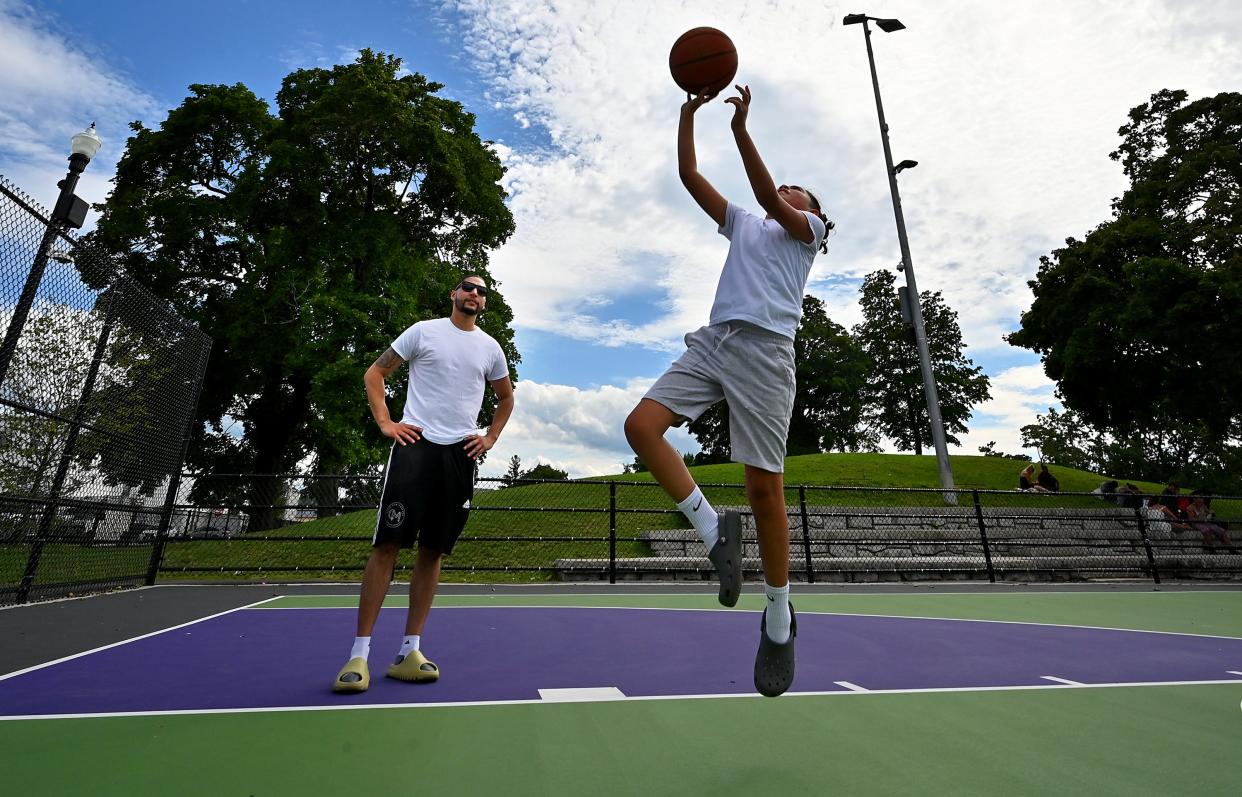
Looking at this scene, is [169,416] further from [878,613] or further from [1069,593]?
[1069,593]

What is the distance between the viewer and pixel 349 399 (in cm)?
1435

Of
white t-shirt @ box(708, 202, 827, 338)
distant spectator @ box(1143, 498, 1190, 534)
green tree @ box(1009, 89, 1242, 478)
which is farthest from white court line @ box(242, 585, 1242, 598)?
green tree @ box(1009, 89, 1242, 478)

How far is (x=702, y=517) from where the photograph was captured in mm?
2492

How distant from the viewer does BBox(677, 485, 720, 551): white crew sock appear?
8.07 feet

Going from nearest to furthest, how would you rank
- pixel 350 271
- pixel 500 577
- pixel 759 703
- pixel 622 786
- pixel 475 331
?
1. pixel 622 786
2. pixel 759 703
3. pixel 475 331
4. pixel 500 577
5. pixel 350 271

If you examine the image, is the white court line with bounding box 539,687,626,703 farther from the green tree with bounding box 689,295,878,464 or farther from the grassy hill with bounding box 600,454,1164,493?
the green tree with bounding box 689,295,878,464

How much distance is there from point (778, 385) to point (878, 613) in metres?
3.91

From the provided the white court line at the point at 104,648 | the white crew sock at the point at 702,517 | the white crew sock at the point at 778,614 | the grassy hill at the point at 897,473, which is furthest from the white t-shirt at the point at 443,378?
the grassy hill at the point at 897,473

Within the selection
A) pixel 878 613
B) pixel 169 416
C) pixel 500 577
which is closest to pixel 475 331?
pixel 878 613

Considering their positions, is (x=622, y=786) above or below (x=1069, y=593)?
below

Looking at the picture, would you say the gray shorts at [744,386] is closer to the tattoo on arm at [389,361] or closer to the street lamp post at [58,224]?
the tattoo on arm at [389,361]

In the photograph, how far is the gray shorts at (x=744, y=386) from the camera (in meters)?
2.44

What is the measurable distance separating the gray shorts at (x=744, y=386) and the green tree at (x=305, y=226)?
13190 millimetres

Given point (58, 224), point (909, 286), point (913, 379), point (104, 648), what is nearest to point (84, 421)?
A: point (58, 224)
